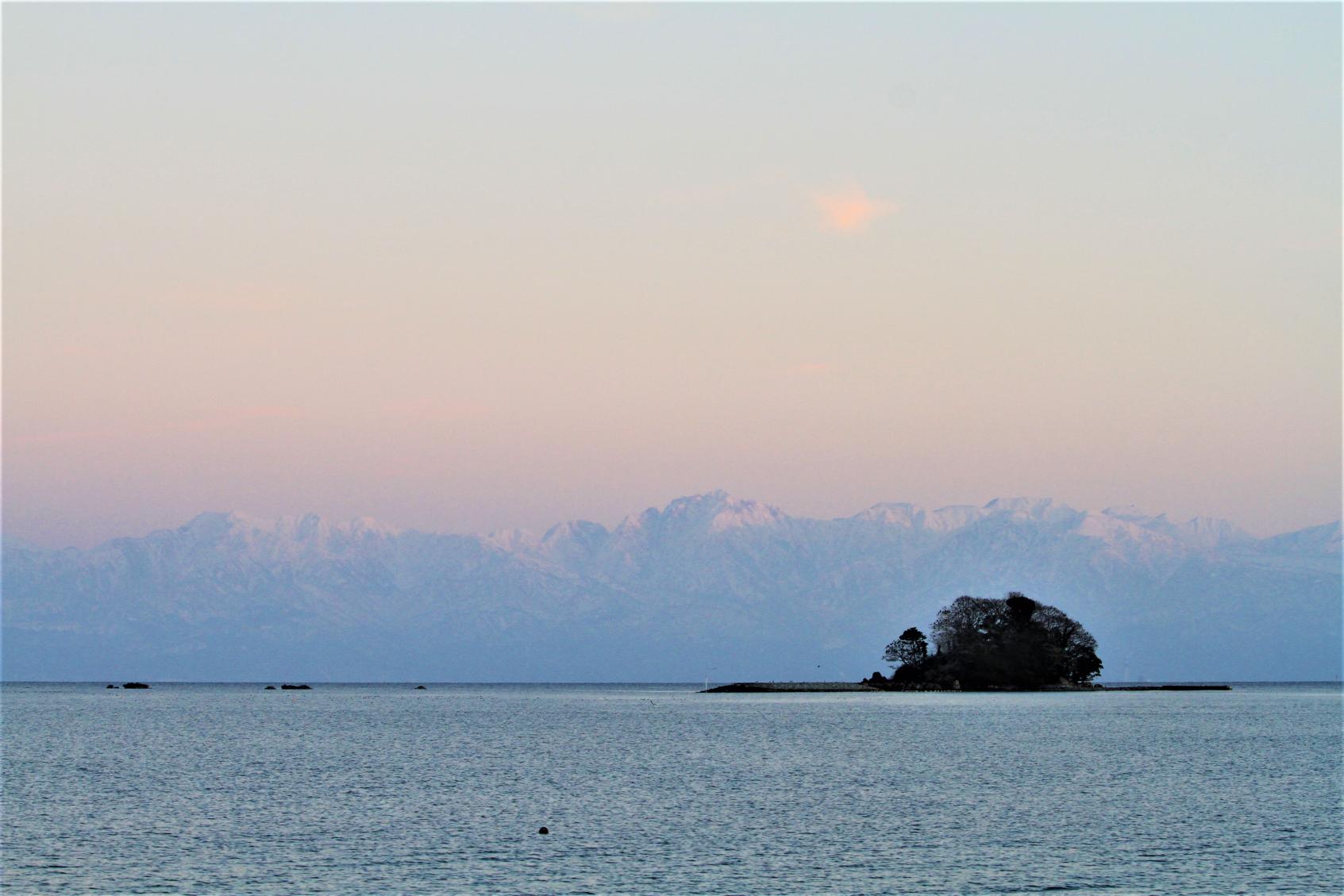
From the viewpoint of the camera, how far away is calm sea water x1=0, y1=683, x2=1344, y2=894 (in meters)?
54.5

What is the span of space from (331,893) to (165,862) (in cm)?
1040

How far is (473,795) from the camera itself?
83.2 metres

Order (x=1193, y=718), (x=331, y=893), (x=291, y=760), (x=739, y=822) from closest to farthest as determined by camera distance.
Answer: (x=331, y=893) < (x=739, y=822) < (x=291, y=760) < (x=1193, y=718)

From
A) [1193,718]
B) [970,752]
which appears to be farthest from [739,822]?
[1193,718]

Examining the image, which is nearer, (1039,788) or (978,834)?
(978,834)

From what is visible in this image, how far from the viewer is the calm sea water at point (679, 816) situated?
5450 centimetres

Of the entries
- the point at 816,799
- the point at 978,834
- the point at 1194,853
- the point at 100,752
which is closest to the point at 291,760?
the point at 100,752

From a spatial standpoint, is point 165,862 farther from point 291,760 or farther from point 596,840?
point 291,760

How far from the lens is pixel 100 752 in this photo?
124 metres

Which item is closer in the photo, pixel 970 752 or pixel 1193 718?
pixel 970 752

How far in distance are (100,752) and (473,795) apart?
178 ft

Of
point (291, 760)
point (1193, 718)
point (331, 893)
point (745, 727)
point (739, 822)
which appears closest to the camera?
point (331, 893)

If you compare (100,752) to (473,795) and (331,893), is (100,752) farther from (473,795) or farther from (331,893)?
(331,893)

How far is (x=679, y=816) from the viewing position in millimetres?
73188
